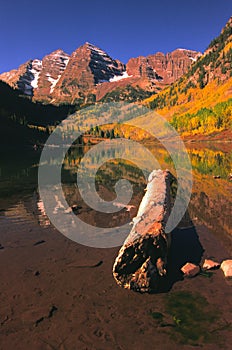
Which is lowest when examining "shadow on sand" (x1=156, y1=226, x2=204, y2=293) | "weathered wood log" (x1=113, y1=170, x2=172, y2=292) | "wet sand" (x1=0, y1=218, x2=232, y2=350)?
"wet sand" (x1=0, y1=218, x2=232, y2=350)

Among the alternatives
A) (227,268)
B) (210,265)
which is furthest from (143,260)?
(227,268)

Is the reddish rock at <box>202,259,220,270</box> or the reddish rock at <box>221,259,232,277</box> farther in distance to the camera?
the reddish rock at <box>202,259,220,270</box>

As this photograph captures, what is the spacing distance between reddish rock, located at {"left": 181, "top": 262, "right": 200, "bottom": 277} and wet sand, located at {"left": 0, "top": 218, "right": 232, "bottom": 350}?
1.27ft

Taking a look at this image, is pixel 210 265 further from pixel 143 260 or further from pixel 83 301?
pixel 83 301

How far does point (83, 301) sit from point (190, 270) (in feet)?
17.8

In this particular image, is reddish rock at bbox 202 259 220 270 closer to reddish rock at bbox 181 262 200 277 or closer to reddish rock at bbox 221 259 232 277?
reddish rock at bbox 221 259 232 277

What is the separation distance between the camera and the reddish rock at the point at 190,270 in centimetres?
1273

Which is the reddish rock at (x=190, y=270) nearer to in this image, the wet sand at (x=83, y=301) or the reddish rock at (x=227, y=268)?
the wet sand at (x=83, y=301)

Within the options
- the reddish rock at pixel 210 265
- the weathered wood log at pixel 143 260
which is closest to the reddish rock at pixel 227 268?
the reddish rock at pixel 210 265

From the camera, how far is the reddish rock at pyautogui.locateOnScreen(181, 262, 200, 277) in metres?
12.7

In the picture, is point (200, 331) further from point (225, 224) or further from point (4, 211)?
point (4, 211)

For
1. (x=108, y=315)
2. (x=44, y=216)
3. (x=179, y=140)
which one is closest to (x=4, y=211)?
(x=44, y=216)

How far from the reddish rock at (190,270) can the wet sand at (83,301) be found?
387mm

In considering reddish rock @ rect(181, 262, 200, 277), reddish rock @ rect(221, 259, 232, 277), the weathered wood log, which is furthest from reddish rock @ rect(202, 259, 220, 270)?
the weathered wood log
